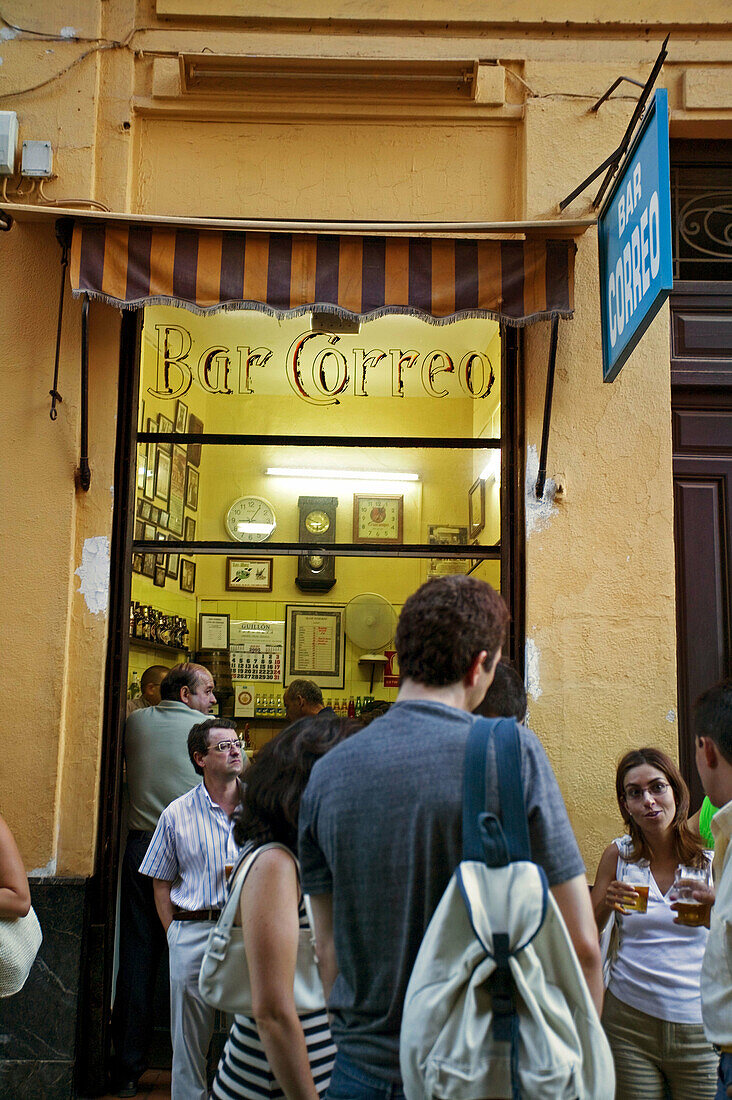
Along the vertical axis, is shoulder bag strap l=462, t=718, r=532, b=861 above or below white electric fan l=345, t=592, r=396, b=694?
below

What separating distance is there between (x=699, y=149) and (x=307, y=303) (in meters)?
2.59

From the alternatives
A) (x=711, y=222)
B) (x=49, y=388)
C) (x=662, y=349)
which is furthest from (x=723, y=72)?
(x=49, y=388)

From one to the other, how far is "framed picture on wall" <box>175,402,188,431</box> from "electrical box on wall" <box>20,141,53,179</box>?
4.69ft

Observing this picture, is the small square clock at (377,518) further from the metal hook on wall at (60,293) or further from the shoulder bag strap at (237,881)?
the shoulder bag strap at (237,881)

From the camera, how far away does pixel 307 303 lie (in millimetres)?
5199

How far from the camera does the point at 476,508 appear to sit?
19.3ft

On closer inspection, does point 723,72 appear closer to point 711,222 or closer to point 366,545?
point 711,222

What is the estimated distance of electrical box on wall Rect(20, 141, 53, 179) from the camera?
5703 mm

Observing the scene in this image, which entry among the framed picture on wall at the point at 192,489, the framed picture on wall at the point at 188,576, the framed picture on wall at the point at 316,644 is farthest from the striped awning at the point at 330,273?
the framed picture on wall at the point at 316,644

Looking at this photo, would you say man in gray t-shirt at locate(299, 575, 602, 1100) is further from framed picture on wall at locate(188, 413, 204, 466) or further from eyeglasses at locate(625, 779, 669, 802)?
framed picture on wall at locate(188, 413, 204, 466)

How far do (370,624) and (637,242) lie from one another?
330 cm

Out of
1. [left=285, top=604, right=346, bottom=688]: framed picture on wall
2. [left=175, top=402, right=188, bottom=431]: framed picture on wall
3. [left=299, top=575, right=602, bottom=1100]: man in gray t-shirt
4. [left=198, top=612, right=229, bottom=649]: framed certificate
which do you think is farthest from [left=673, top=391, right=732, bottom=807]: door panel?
[left=299, top=575, right=602, bottom=1100]: man in gray t-shirt

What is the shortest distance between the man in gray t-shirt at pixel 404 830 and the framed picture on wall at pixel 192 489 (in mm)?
4007

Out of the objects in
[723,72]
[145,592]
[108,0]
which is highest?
[108,0]
